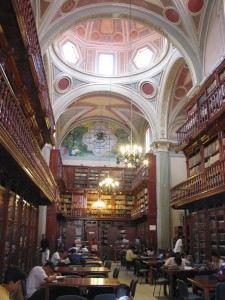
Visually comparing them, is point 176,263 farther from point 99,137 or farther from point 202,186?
point 99,137

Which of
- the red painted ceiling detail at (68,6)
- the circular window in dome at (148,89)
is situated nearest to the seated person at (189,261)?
the red painted ceiling detail at (68,6)

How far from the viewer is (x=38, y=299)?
604cm

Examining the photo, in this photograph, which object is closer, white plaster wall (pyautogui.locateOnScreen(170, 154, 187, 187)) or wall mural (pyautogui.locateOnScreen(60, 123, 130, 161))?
white plaster wall (pyautogui.locateOnScreen(170, 154, 187, 187))

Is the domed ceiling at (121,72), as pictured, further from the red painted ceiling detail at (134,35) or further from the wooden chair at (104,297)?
the wooden chair at (104,297)

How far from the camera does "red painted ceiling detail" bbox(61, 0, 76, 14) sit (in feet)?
42.7

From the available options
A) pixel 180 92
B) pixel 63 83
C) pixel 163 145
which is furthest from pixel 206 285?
pixel 63 83

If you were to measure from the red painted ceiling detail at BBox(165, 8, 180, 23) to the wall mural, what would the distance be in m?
13.2

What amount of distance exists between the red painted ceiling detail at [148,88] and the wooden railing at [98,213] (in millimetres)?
8585

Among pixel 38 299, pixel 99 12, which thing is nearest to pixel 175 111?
pixel 99 12

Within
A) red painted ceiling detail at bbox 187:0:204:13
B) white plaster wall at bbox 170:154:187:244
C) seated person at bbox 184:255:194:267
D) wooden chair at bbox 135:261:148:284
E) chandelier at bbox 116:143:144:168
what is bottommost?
wooden chair at bbox 135:261:148:284

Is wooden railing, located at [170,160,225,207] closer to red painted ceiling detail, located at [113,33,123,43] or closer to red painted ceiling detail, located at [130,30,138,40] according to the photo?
red painted ceiling detail, located at [130,30,138,40]

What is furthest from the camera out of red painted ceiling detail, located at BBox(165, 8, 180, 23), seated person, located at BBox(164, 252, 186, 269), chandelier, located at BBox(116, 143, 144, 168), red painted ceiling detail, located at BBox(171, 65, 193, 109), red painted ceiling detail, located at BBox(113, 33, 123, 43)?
red painted ceiling detail, located at BBox(113, 33, 123, 43)

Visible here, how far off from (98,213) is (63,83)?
933 centimetres

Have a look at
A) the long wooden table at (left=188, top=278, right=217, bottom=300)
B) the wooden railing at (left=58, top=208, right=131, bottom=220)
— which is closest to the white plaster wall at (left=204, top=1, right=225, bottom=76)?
the long wooden table at (left=188, top=278, right=217, bottom=300)
